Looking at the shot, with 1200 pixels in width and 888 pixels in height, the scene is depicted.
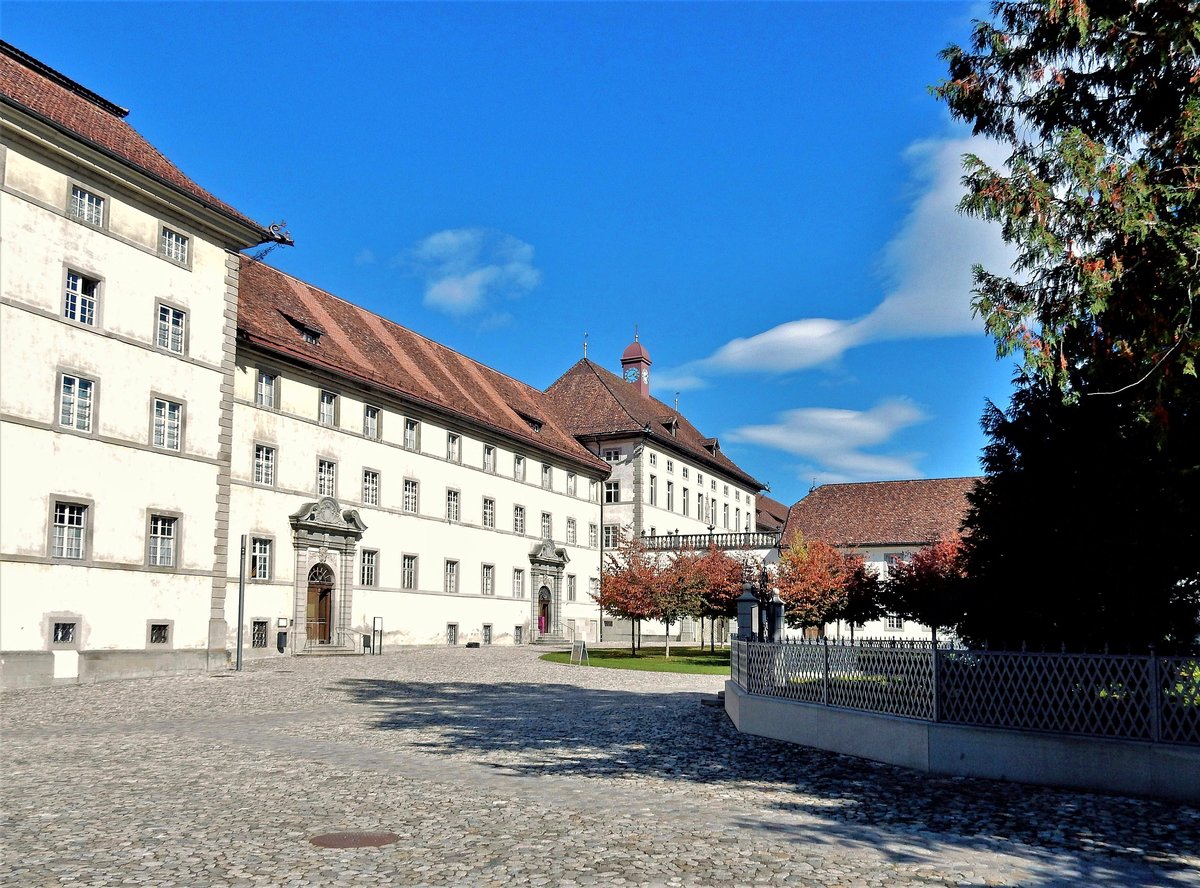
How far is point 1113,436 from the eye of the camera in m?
15.1

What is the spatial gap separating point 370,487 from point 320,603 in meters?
4.83

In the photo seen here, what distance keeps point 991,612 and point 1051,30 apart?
30.7 ft

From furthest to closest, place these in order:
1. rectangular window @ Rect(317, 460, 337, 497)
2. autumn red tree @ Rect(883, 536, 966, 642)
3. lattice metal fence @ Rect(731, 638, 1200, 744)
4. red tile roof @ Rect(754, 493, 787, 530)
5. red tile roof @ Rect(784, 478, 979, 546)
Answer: red tile roof @ Rect(754, 493, 787, 530)
red tile roof @ Rect(784, 478, 979, 546)
autumn red tree @ Rect(883, 536, 966, 642)
rectangular window @ Rect(317, 460, 337, 497)
lattice metal fence @ Rect(731, 638, 1200, 744)

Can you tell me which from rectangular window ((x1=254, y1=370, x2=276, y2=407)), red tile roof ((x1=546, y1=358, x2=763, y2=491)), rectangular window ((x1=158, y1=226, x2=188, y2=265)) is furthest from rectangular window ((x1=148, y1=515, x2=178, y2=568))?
red tile roof ((x1=546, y1=358, x2=763, y2=491))

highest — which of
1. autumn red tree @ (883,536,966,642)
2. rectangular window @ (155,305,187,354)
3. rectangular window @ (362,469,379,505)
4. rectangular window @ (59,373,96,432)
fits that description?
rectangular window @ (155,305,187,354)

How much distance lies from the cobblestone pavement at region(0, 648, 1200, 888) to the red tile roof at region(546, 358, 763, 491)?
44417mm

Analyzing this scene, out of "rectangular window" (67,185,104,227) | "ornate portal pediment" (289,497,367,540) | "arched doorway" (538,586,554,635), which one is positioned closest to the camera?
"rectangular window" (67,185,104,227)

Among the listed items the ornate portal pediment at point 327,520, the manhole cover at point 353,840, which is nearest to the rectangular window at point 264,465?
the ornate portal pediment at point 327,520

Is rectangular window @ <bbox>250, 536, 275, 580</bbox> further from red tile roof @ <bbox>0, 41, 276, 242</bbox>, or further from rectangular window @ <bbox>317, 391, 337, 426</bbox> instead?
red tile roof @ <bbox>0, 41, 276, 242</bbox>

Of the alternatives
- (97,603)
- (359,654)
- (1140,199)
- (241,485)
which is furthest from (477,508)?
(1140,199)

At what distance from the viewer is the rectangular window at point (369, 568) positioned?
3792 centimetres

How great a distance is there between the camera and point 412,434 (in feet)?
135

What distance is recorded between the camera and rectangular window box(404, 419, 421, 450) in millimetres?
40688

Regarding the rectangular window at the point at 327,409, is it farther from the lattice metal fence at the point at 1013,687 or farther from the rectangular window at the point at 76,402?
the lattice metal fence at the point at 1013,687
